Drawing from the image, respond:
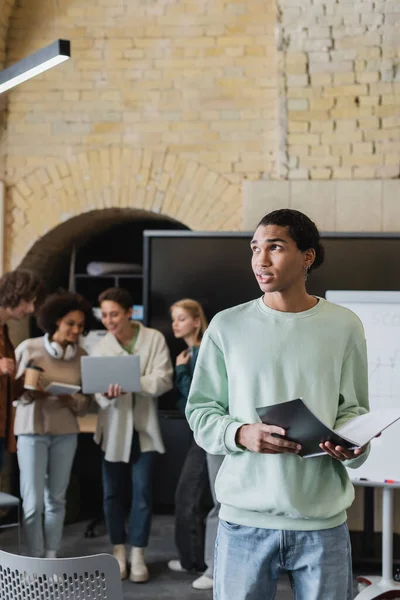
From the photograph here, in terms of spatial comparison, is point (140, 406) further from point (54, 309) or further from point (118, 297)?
point (54, 309)

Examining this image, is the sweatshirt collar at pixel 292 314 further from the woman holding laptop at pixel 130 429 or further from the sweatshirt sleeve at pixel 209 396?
the woman holding laptop at pixel 130 429

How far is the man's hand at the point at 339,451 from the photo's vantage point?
195 centimetres

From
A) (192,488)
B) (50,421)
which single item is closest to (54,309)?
(50,421)

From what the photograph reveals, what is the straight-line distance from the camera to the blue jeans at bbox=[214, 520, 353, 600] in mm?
1997

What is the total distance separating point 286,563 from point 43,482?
2.72m

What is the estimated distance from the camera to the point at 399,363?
4465 millimetres

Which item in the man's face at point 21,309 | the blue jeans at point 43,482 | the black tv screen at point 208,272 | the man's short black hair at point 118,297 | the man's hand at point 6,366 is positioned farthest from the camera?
the black tv screen at point 208,272

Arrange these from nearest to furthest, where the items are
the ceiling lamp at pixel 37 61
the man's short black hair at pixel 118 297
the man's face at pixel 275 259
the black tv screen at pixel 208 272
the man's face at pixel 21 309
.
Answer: the man's face at pixel 275 259 < the ceiling lamp at pixel 37 61 < the man's face at pixel 21 309 < the man's short black hair at pixel 118 297 < the black tv screen at pixel 208 272

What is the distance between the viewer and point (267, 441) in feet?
6.47

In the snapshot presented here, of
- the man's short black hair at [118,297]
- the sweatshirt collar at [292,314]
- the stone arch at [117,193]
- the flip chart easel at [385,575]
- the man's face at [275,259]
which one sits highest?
the stone arch at [117,193]

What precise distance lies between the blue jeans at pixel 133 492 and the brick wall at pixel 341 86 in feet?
7.46

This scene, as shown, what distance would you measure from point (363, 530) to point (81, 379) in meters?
2.05

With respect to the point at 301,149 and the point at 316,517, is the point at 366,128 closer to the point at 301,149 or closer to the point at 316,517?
the point at 301,149

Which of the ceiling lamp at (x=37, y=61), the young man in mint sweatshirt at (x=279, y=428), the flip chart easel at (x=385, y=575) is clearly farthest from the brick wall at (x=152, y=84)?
the young man in mint sweatshirt at (x=279, y=428)
